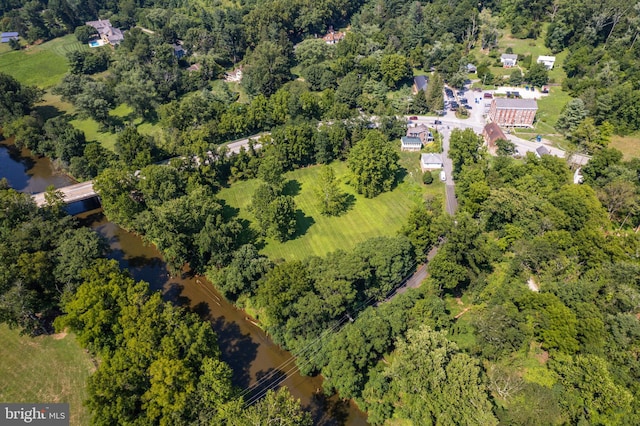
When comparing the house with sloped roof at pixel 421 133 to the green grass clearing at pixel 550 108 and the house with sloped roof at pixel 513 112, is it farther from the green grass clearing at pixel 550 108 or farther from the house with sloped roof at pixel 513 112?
the green grass clearing at pixel 550 108

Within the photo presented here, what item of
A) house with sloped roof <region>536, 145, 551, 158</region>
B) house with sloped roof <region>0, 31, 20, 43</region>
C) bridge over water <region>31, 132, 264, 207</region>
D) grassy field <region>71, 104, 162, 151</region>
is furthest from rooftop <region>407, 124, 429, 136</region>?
house with sloped roof <region>0, 31, 20, 43</region>

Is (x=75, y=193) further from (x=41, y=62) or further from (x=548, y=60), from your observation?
(x=548, y=60)

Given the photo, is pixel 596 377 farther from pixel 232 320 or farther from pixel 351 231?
pixel 232 320

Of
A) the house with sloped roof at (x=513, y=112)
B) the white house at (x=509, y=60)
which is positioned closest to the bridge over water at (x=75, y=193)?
the house with sloped roof at (x=513, y=112)

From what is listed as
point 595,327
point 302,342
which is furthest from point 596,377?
point 302,342

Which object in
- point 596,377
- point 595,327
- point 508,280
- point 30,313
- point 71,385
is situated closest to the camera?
point 596,377
